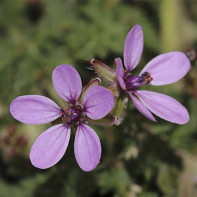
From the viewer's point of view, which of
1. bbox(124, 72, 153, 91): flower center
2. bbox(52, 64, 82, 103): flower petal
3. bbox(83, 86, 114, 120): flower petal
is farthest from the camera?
bbox(124, 72, 153, 91): flower center

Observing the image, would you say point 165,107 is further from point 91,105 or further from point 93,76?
point 93,76

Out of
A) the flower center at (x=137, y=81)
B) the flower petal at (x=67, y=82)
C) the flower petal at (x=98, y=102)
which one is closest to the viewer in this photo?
the flower petal at (x=98, y=102)

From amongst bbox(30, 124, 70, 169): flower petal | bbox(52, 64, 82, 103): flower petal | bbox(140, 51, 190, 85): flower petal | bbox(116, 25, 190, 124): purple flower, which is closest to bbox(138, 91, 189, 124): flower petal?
bbox(116, 25, 190, 124): purple flower

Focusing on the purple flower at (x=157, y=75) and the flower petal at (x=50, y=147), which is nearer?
the flower petal at (x=50, y=147)

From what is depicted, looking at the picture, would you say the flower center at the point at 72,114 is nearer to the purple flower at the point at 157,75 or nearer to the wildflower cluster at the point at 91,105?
the wildflower cluster at the point at 91,105

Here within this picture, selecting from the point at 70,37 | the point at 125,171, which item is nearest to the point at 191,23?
the point at 70,37

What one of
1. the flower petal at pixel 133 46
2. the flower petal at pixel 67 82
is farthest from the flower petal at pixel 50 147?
the flower petal at pixel 133 46

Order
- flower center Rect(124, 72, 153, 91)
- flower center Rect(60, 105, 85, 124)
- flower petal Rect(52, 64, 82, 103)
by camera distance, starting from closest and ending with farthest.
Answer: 1. flower petal Rect(52, 64, 82, 103)
2. flower center Rect(60, 105, 85, 124)
3. flower center Rect(124, 72, 153, 91)

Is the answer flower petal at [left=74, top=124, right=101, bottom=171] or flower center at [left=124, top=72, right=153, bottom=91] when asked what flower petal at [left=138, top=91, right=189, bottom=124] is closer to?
flower center at [left=124, top=72, right=153, bottom=91]
